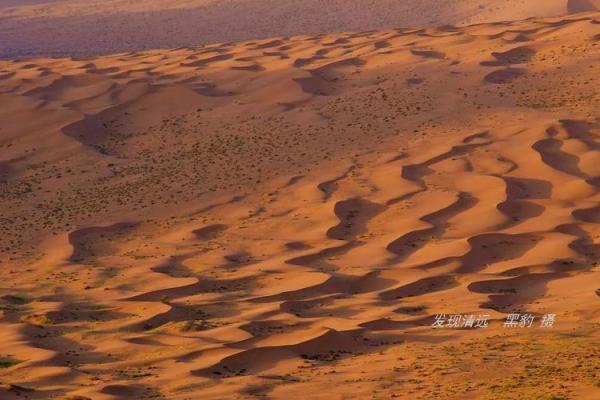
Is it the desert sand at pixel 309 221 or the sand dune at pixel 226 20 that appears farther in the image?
the sand dune at pixel 226 20

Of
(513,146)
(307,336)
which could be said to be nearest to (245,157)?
(513,146)

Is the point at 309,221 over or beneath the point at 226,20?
over

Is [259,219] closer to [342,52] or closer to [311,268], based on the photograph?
[311,268]

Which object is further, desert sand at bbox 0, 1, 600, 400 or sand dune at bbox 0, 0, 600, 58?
sand dune at bbox 0, 0, 600, 58

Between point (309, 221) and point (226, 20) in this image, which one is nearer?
point (309, 221)
